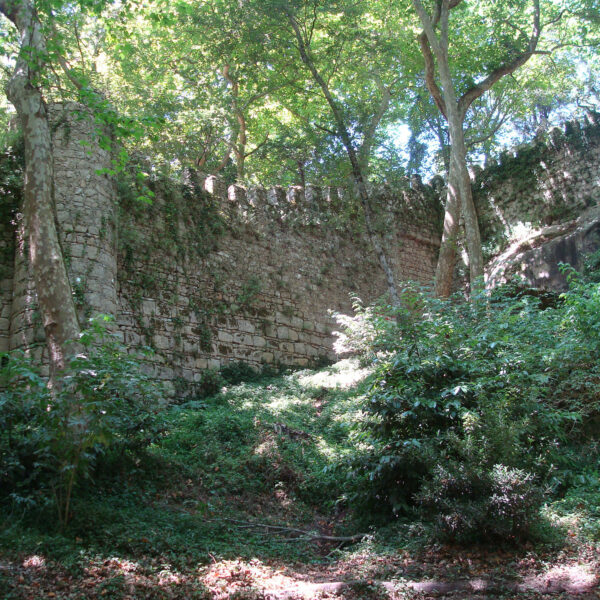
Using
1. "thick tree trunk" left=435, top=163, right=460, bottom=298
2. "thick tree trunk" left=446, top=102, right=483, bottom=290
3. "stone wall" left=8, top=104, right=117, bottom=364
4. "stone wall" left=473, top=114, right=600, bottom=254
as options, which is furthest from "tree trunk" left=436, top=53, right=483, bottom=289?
"stone wall" left=8, top=104, right=117, bottom=364

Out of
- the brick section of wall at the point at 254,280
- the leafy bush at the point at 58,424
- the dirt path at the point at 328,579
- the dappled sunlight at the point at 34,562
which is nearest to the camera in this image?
the dirt path at the point at 328,579

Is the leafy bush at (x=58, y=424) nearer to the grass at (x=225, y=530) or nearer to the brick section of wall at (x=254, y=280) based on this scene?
the grass at (x=225, y=530)

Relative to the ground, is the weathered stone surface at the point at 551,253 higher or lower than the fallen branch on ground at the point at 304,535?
higher

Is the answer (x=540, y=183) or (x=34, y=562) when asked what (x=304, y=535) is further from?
(x=540, y=183)

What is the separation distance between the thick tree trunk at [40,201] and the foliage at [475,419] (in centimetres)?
313

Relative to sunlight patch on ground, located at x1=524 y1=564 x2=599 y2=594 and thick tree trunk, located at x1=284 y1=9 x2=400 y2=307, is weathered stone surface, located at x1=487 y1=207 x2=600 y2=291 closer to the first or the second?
thick tree trunk, located at x1=284 y1=9 x2=400 y2=307

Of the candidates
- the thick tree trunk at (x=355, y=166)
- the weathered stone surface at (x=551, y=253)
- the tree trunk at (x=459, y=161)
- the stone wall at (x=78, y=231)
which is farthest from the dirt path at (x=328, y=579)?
the weathered stone surface at (x=551, y=253)

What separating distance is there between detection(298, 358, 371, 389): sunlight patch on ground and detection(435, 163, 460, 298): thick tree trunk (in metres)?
2.83

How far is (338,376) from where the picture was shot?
10289 millimetres

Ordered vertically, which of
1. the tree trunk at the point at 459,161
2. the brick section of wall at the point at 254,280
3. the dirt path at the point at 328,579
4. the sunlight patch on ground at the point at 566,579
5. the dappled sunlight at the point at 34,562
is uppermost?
the tree trunk at the point at 459,161

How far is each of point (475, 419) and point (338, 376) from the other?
533 cm

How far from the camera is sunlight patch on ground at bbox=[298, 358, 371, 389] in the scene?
989cm

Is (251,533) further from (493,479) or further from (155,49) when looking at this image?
(155,49)

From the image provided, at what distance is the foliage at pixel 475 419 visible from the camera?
15.2 ft
